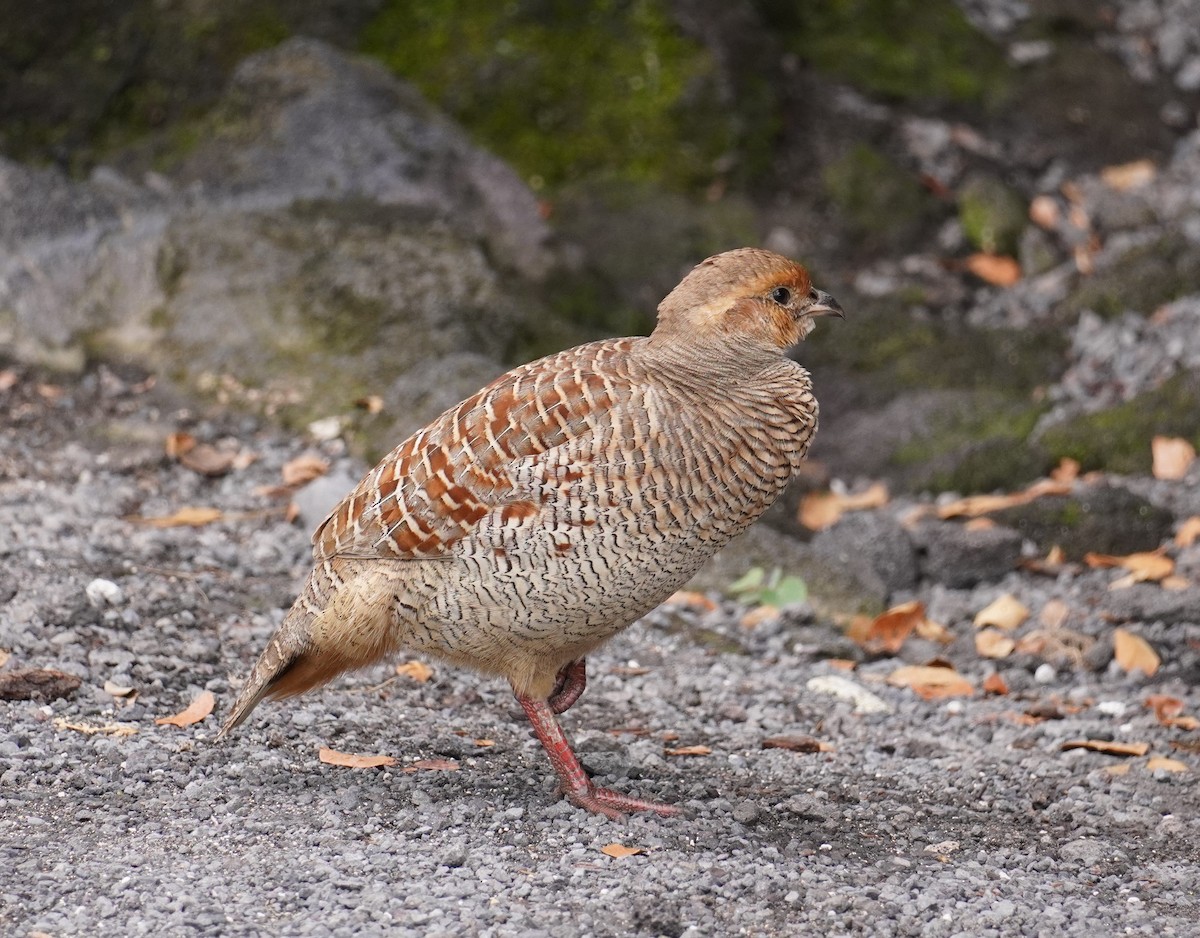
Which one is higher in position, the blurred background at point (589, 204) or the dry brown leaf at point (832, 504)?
the blurred background at point (589, 204)

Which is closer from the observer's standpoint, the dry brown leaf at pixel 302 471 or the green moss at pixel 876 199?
the dry brown leaf at pixel 302 471

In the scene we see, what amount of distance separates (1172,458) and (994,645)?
1583mm

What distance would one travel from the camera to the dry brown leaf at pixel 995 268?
28.7ft

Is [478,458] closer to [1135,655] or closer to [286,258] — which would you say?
[1135,655]

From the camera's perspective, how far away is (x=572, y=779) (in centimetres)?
435

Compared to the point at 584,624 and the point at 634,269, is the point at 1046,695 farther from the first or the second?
the point at 634,269

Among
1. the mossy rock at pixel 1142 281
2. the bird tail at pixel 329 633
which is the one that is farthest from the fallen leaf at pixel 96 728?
the mossy rock at pixel 1142 281

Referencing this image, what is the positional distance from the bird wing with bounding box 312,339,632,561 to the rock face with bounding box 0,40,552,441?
2.39 m

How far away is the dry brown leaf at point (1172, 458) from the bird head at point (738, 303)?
303cm

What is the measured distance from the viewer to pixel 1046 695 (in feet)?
18.4

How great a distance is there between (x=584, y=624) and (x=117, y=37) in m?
5.31

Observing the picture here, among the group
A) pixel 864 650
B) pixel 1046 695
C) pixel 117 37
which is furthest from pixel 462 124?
pixel 1046 695

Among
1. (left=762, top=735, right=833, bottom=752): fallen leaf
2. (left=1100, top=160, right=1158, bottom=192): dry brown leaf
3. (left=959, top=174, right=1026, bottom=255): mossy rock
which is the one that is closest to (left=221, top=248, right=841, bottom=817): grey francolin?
(left=762, top=735, right=833, bottom=752): fallen leaf

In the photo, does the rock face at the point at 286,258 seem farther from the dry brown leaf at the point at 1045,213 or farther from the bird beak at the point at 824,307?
the dry brown leaf at the point at 1045,213
